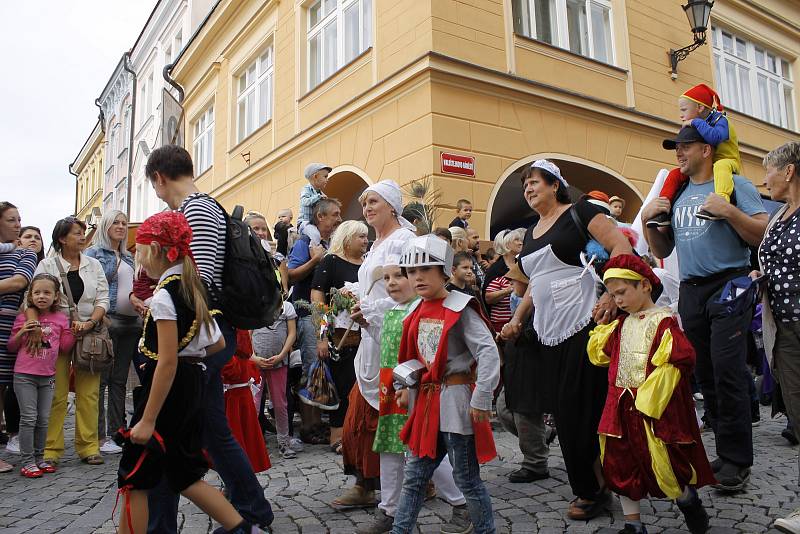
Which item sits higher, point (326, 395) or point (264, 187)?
point (264, 187)

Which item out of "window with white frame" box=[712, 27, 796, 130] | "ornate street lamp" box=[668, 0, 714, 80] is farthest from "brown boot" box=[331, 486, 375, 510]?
"window with white frame" box=[712, 27, 796, 130]

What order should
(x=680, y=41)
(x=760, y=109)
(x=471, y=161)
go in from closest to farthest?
(x=471, y=161), (x=680, y=41), (x=760, y=109)

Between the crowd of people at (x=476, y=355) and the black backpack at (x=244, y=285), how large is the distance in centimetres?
4

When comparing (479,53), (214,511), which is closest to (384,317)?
(214,511)

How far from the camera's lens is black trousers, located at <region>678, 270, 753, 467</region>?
3.56 meters

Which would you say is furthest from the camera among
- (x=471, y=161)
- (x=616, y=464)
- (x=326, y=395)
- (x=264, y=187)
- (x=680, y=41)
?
(x=264, y=187)

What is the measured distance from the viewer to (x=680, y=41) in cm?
1247

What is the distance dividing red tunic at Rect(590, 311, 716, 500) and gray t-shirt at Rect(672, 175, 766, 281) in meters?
0.84

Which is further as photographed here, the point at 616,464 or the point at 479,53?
the point at 479,53

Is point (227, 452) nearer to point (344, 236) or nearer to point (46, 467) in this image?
point (344, 236)

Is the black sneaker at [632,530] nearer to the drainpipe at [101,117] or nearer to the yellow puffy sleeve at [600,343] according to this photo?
the yellow puffy sleeve at [600,343]

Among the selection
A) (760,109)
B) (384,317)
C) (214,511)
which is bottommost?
(214,511)

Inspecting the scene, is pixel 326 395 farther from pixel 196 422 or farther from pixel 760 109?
pixel 760 109

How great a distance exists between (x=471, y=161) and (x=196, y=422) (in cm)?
704
